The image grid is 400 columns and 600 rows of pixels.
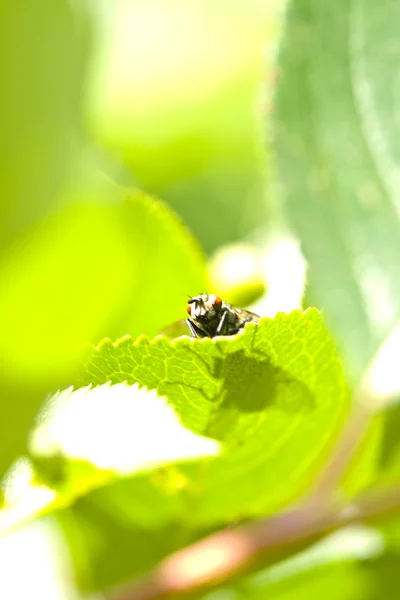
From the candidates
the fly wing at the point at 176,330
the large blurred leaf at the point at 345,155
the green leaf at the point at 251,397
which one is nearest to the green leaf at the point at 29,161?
the green leaf at the point at 251,397

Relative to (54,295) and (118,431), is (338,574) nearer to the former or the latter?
(118,431)

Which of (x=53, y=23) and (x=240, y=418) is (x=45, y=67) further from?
(x=240, y=418)

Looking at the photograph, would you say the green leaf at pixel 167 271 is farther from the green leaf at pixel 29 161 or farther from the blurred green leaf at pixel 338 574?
the green leaf at pixel 29 161

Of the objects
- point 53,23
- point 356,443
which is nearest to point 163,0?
point 356,443

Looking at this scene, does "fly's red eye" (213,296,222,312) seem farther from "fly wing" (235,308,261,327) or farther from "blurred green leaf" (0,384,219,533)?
"blurred green leaf" (0,384,219,533)

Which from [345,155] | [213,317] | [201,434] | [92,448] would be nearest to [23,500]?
[92,448]

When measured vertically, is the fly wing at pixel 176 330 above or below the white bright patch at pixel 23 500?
above

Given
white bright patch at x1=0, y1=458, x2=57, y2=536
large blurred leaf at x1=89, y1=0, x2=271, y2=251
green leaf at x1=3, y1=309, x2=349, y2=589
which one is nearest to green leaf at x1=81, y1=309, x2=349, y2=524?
green leaf at x1=3, y1=309, x2=349, y2=589
